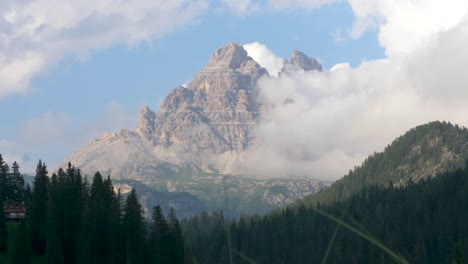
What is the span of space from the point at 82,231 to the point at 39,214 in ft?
47.2

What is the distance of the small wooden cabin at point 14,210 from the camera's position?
142375mm

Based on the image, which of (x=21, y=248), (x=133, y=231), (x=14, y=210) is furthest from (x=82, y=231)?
(x=14, y=210)

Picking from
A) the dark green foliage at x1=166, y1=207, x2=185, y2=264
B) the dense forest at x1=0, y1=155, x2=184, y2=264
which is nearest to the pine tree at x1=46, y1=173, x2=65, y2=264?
the dense forest at x1=0, y1=155, x2=184, y2=264

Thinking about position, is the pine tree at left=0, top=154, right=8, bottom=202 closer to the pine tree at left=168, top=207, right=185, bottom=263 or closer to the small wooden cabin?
the small wooden cabin

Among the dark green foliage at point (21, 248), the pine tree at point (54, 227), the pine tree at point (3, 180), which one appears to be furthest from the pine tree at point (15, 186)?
the dark green foliage at point (21, 248)

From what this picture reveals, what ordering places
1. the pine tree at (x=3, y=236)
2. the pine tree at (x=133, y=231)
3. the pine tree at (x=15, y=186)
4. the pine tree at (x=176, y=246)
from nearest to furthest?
1. the pine tree at (x=3, y=236)
2. the pine tree at (x=133, y=231)
3. the pine tree at (x=176, y=246)
4. the pine tree at (x=15, y=186)

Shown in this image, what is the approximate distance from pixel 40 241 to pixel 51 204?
6.70 metres

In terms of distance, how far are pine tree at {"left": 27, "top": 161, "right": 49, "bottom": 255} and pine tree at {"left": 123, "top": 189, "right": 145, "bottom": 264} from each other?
13.0 m

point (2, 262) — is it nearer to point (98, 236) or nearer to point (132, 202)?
point (98, 236)

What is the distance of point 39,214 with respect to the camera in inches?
5094

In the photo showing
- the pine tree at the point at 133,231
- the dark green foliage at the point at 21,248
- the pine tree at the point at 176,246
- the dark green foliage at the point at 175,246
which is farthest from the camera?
the pine tree at the point at 176,246

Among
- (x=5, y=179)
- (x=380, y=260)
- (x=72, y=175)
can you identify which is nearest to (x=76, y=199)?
(x=72, y=175)

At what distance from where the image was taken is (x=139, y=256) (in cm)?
12438

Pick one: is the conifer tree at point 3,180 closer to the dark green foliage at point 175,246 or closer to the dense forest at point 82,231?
the dense forest at point 82,231
